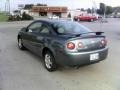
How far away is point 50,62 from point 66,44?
0.95 metres

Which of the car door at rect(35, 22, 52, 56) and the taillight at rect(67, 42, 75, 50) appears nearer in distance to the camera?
the taillight at rect(67, 42, 75, 50)

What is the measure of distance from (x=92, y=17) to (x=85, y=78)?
1396 inches

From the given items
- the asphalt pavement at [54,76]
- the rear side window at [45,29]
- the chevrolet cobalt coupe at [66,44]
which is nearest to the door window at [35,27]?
the chevrolet cobalt coupe at [66,44]

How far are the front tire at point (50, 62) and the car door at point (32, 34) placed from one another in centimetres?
101

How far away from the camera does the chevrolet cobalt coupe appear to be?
17.0ft

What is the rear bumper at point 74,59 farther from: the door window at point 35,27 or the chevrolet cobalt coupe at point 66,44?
the door window at point 35,27

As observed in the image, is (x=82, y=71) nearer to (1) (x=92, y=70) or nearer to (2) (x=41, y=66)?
(1) (x=92, y=70)

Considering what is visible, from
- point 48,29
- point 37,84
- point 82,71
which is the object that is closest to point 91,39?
point 82,71

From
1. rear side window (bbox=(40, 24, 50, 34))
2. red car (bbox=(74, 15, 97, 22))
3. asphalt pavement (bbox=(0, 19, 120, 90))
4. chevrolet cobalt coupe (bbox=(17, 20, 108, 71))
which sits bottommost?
asphalt pavement (bbox=(0, 19, 120, 90))

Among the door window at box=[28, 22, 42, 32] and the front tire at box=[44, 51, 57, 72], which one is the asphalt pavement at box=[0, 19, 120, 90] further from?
→ the door window at box=[28, 22, 42, 32]

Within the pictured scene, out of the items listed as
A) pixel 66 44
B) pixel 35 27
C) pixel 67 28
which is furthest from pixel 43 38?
pixel 66 44

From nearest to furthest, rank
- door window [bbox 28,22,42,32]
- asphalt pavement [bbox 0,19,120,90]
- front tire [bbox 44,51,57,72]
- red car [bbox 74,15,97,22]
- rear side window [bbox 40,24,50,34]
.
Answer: asphalt pavement [bbox 0,19,120,90], front tire [bbox 44,51,57,72], rear side window [bbox 40,24,50,34], door window [bbox 28,22,42,32], red car [bbox 74,15,97,22]

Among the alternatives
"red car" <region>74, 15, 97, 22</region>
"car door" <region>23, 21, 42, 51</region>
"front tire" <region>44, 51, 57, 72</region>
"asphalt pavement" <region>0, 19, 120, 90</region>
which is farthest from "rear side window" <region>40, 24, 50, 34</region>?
"red car" <region>74, 15, 97, 22</region>

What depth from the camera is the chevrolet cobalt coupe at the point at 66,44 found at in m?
5.18
